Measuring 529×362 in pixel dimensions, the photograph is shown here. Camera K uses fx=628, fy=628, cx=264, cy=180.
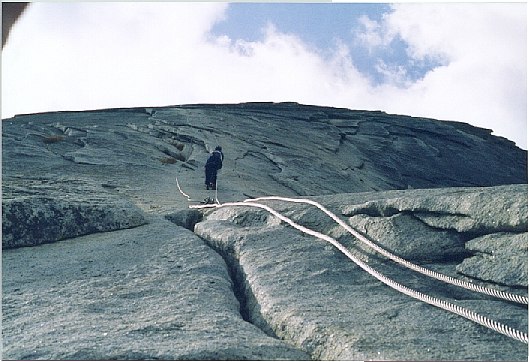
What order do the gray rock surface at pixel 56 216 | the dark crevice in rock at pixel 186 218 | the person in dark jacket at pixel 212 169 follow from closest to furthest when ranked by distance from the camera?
the gray rock surface at pixel 56 216, the dark crevice in rock at pixel 186 218, the person in dark jacket at pixel 212 169

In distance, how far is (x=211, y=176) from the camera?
19.2m

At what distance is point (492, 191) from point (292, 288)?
8.43ft

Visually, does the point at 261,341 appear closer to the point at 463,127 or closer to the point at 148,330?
the point at 148,330

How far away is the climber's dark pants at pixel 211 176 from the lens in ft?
62.8

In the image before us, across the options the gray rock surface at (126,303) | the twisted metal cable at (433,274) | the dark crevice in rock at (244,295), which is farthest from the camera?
the dark crevice in rock at (244,295)

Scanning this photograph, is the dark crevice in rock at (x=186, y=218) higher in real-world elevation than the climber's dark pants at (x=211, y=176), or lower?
lower

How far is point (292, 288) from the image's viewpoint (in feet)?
22.4

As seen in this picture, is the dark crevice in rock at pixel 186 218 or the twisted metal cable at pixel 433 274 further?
the dark crevice in rock at pixel 186 218

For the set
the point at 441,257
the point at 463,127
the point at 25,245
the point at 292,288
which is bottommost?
the point at 25,245

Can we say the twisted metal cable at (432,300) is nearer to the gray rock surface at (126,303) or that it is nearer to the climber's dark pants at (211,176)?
the gray rock surface at (126,303)

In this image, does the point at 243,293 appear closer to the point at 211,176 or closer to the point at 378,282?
the point at 378,282

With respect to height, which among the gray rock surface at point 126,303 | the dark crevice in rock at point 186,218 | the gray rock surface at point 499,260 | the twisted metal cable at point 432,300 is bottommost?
the gray rock surface at point 126,303

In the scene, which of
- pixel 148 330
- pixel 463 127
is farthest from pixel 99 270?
pixel 463 127

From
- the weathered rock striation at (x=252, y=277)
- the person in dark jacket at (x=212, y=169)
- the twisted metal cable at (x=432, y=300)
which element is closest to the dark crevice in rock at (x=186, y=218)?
the weathered rock striation at (x=252, y=277)
